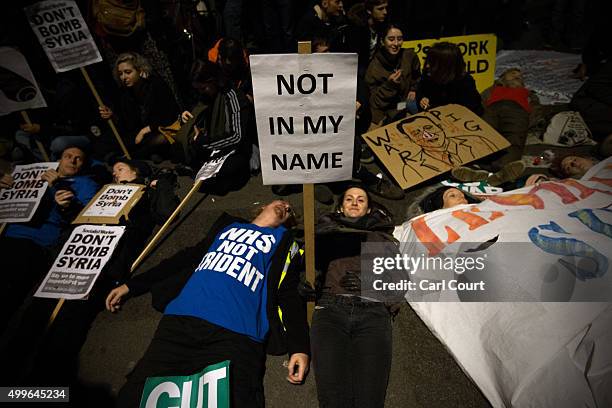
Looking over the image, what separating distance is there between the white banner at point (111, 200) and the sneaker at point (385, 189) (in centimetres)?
260

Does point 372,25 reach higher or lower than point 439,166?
higher

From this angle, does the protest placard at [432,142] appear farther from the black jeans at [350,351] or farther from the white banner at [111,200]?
the white banner at [111,200]

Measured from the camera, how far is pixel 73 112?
15.1 feet

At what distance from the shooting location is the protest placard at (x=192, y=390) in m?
1.69

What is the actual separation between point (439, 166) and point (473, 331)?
7.32 ft

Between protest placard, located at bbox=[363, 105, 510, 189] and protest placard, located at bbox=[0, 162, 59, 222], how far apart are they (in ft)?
11.8

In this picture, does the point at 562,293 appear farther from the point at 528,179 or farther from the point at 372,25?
the point at 372,25

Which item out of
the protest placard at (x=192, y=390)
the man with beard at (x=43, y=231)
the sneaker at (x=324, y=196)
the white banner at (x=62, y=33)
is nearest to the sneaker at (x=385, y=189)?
the sneaker at (x=324, y=196)

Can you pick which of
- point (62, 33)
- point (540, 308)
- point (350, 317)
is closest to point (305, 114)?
point (350, 317)

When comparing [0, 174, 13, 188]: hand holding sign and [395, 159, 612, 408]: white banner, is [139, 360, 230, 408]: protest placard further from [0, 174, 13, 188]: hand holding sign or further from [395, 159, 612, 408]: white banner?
[0, 174, 13, 188]: hand holding sign

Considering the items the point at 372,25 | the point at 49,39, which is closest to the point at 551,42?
the point at 372,25

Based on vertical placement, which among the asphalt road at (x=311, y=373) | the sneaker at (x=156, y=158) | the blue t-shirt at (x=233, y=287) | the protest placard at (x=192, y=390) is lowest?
the asphalt road at (x=311, y=373)

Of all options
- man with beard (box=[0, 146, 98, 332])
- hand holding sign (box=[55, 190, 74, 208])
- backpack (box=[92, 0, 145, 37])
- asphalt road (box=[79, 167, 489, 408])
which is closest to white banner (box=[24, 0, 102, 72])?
backpack (box=[92, 0, 145, 37])

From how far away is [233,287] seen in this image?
2.16 meters
